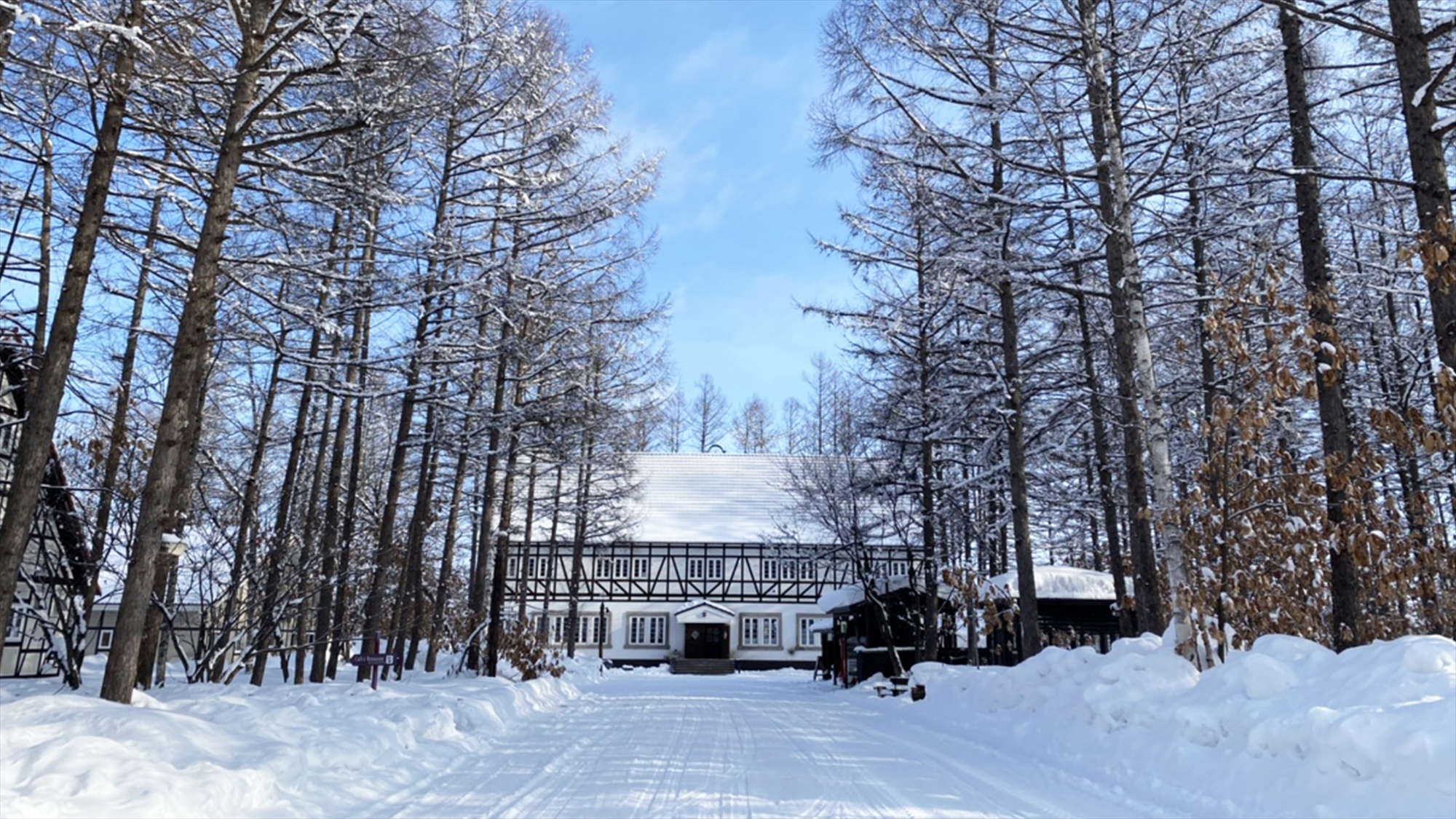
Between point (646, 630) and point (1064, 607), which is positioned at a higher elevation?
point (1064, 607)

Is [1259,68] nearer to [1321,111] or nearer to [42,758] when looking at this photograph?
[1321,111]

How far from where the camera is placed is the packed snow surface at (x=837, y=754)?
534cm

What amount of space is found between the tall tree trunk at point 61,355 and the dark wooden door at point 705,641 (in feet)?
119

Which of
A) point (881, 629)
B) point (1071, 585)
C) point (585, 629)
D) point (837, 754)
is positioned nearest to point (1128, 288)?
point (837, 754)

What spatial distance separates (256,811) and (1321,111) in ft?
43.4

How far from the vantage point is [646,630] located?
43.7 m

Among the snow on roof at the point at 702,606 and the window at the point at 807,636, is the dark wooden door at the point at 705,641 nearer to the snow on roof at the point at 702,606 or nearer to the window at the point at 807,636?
the snow on roof at the point at 702,606

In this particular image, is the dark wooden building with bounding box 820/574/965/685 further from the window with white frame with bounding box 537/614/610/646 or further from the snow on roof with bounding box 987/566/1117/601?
the window with white frame with bounding box 537/614/610/646

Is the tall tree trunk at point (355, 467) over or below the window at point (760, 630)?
over

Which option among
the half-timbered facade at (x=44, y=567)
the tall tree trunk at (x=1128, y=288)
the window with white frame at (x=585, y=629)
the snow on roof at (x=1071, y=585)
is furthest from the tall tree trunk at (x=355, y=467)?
the window with white frame at (x=585, y=629)

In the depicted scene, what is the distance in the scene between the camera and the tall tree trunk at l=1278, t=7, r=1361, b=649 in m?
8.30

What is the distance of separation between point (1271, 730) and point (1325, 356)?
538 centimetres

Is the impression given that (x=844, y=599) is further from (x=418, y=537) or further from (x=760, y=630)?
(x=760, y=630)

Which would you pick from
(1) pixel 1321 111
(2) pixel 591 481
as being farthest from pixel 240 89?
(2) pixel 591 481
